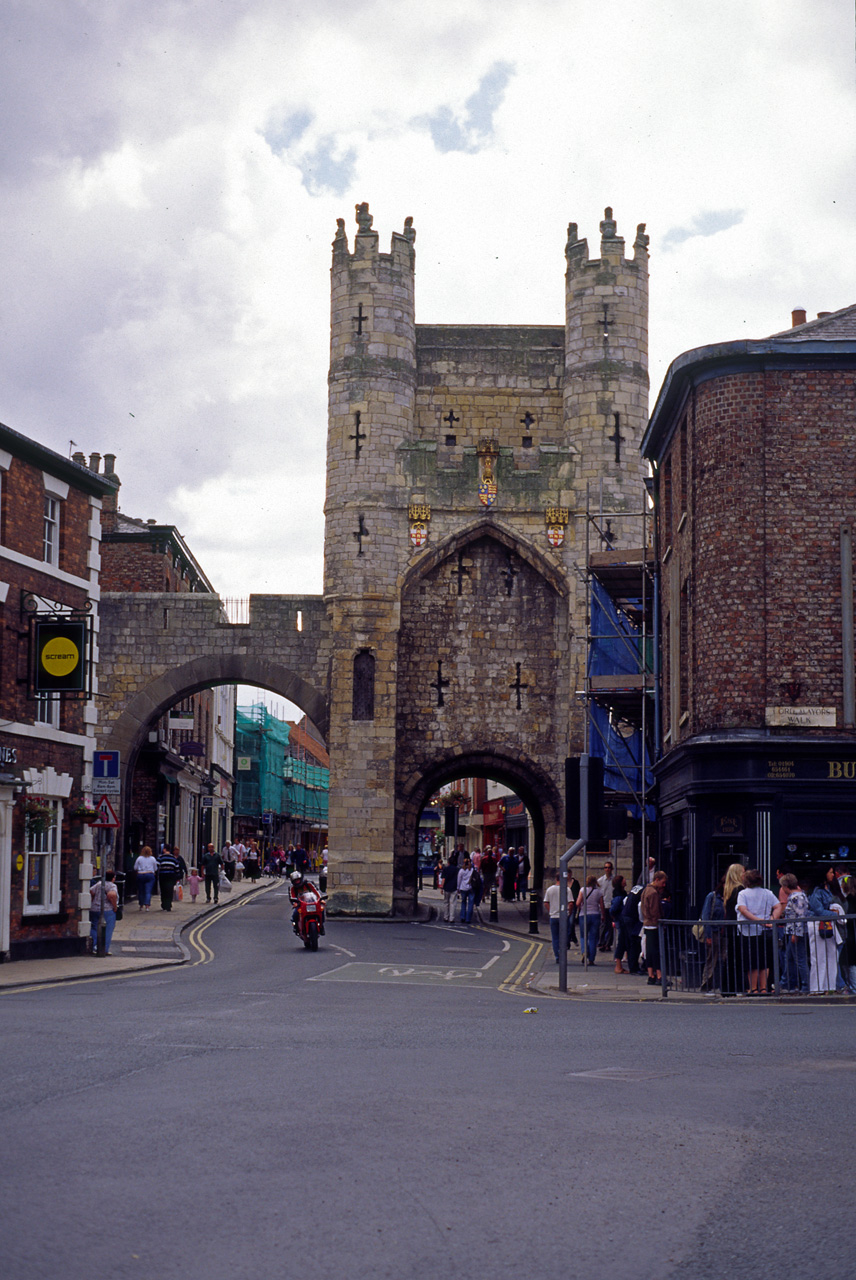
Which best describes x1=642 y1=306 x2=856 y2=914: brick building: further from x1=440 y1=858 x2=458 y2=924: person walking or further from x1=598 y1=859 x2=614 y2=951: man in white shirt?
x1=440 y1=858 x2=458 y2=924: person walking

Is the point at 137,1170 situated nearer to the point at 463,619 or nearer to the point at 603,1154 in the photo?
the point at 603,1154

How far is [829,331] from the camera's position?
2170 cm

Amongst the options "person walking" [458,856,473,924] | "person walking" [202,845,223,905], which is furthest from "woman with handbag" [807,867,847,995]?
"person walking" [202,845,223,905]

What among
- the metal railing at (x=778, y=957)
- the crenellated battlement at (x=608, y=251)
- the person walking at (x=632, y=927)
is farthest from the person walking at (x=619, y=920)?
the crenellated battlement at (x=608, y=251)

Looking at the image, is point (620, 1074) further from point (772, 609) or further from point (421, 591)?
point (421, 591)

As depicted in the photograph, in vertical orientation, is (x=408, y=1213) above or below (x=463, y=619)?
below

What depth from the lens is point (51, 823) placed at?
72.1 ft

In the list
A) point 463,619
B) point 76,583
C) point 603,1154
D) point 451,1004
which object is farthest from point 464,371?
point 603,1154

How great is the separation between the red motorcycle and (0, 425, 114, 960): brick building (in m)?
3.33

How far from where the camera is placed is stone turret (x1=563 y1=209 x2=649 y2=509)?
127ft

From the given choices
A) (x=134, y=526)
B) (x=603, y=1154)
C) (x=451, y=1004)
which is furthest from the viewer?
(x=134, y=526)

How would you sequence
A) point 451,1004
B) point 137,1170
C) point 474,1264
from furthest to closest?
1. point 451,1004
2. point 137,1170
3. point 474,1264

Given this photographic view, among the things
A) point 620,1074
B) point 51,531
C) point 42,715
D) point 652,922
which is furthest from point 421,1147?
point 51,531

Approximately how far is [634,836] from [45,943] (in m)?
17.3
